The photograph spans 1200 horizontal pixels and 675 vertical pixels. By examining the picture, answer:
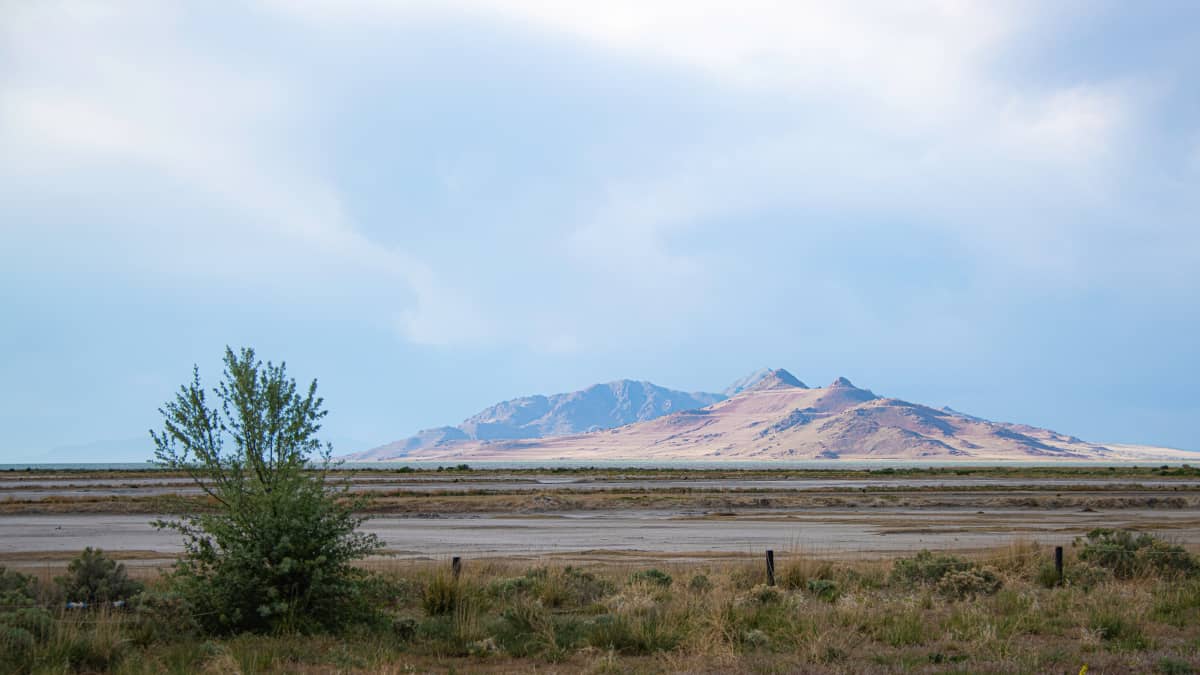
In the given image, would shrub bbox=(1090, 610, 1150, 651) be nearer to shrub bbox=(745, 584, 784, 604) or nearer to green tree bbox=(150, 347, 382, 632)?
shrub bbox=(745, 584, 784, 604)

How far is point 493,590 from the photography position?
15484mm

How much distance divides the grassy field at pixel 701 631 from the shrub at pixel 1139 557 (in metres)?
0.66

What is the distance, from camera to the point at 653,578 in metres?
16.7

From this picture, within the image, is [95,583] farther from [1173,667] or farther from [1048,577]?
[1048,577]

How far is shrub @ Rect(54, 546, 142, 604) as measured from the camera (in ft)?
45.0

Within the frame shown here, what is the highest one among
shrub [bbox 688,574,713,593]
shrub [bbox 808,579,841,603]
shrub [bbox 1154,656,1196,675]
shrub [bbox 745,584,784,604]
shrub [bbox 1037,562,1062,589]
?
shrub [bbox 1154,656,1196,675]

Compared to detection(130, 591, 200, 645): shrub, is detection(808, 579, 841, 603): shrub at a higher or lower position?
lower

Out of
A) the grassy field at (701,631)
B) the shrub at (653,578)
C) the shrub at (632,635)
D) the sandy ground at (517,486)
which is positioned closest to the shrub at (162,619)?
the grassy field at (701,631)

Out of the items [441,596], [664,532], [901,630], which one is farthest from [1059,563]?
[664,532]

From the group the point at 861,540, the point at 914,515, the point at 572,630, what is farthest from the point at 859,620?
the point at 914,515

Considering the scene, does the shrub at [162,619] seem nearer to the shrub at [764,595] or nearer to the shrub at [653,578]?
the shrub at [653,578]

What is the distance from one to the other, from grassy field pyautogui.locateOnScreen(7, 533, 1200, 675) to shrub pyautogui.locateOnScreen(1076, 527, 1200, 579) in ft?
2.18

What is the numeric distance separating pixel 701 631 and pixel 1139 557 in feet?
37.5

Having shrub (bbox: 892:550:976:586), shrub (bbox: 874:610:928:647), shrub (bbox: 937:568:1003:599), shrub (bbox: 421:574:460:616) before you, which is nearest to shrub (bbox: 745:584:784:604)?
shrub (bbox: 874:610:928:647)
